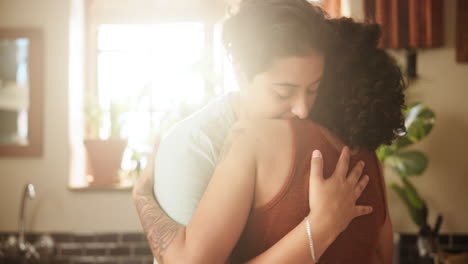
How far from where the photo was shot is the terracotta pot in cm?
305

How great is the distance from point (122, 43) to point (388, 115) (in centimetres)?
287

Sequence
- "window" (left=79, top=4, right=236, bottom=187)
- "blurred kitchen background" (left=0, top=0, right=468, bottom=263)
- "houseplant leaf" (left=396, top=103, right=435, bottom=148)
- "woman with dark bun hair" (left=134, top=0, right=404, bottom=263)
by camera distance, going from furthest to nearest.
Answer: "window" (left=79, top=4, right=236, bottom=187), "blurred kitchen background" (left=0, top=0, right=468, bottom=263), "houseplant leaf" (left=396, top=103, right=435, bottom=148), "woman with dark bun hair" (left=134, top=0, right=404, bottom=263)

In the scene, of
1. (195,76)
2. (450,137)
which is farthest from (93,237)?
(450,137)

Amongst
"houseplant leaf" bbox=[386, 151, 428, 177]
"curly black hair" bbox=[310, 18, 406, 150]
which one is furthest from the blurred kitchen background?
"curly black hair" bbox=[310, 18, 406, 150]

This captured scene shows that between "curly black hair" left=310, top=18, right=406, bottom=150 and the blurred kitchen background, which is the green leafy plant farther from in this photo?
"curly black hair" left=310, top=18, right=406, bottom=150

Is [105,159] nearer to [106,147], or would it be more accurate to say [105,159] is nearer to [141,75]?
[106,147]

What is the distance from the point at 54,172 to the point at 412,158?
2056 mm

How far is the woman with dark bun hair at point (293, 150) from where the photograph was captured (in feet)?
2.33

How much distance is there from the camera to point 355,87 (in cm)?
80

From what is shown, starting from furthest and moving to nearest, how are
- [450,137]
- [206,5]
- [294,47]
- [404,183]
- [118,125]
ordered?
[206,5]
[118,125]
[450,137]
[404,183]
[294,47]

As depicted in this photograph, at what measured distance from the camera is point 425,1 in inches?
110

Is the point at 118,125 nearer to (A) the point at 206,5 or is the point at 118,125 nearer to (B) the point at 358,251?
(A) the point at 206,5

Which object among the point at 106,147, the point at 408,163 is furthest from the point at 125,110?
the point at 408,163

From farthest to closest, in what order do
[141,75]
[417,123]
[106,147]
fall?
[141,75]
[106,147]
[417,123]
